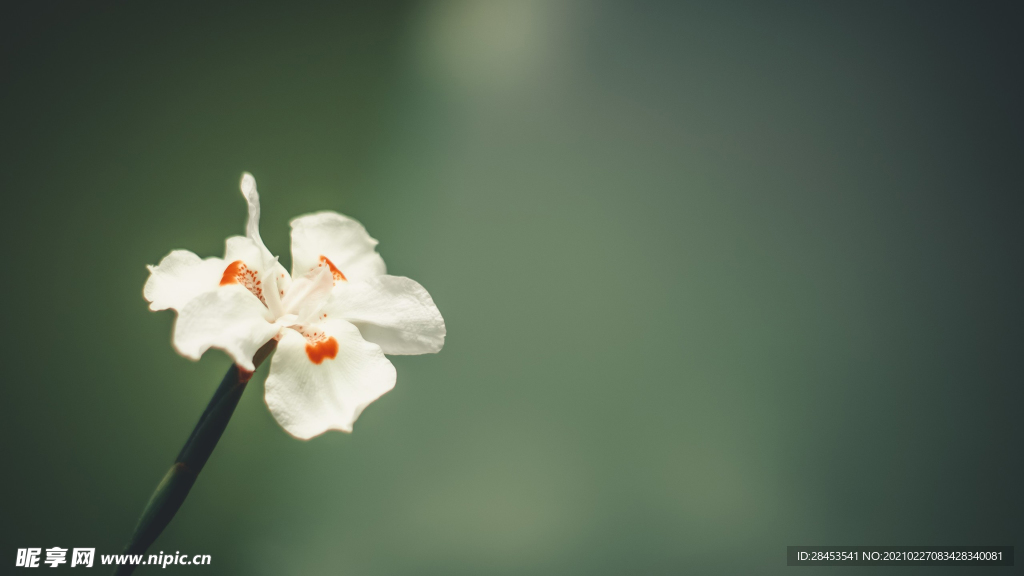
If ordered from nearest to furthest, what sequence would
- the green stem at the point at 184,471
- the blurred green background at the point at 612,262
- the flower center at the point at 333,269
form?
the green stem at the point at 184,471 → the flower center at the point at 333,269 → the blurred green background at the point at 612,262

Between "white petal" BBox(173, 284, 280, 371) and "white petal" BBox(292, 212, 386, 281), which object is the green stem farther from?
"white petal" BBox(292, 212, 386, 281)

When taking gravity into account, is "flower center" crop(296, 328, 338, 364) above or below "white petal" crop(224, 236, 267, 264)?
below

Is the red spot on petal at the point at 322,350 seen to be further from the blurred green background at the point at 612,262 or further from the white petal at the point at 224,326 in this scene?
the blurred green background at the point at 612,262

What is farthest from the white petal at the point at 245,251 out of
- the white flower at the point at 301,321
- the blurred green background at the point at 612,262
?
the blurred green background at the point at 612,262

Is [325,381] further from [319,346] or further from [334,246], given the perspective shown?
[334,246]

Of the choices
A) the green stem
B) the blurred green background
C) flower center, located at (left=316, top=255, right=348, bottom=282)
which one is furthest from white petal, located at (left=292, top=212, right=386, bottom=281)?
the blurred green background

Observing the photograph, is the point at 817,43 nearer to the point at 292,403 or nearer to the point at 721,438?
the point at 721,438
